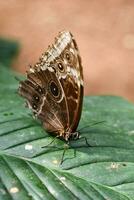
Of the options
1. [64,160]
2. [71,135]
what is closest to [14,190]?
[64,160]

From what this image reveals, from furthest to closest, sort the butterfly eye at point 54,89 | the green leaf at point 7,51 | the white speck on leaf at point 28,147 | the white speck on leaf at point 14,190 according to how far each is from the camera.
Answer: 1. the green leaf at point 7,51
2. the butterfly eye at point 54,89
3. the white speck on leaf at point 28,147
4. the white speck on leaf at point 14,190

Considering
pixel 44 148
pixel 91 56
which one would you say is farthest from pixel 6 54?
pixel 44 148

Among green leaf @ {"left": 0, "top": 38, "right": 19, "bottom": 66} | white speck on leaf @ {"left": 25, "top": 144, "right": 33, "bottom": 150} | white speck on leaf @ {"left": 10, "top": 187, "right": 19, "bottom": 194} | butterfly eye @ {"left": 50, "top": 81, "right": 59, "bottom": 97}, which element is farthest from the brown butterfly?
green leaf @ {"left": 0, "top": 38, "right": 19, "bottom": 66}

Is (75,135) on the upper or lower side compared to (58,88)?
lower

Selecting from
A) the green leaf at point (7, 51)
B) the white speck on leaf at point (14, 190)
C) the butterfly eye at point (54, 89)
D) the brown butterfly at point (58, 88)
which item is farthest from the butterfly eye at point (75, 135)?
the green leaf at point (7, 51)

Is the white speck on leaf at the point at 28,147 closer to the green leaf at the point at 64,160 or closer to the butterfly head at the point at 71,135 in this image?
the green leaf at the point at 64,160

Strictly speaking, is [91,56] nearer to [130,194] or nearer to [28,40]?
[28,40]

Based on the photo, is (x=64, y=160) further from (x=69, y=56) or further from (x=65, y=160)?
(x=69, y=56)
